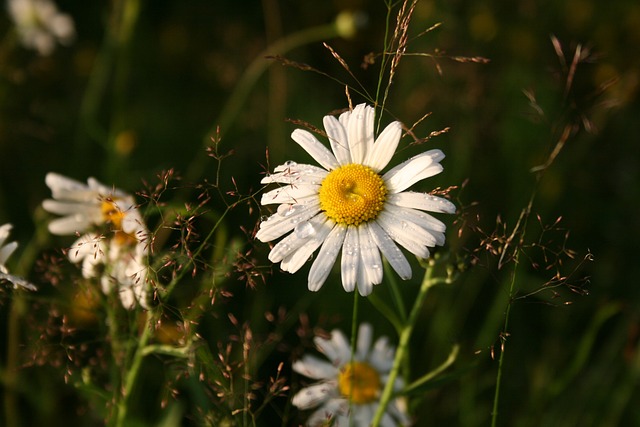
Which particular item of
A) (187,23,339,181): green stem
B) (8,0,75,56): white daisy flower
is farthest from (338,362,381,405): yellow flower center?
(8,0,75,56): white daisy flower

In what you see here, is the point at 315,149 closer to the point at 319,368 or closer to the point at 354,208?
the point at 354,208

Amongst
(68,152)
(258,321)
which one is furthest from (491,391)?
(68,152)

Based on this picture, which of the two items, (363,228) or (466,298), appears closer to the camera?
(363,228)

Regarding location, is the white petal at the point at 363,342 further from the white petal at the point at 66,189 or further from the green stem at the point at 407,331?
the white petal at the point at 66,189

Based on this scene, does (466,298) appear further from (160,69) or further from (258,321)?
(160,69)

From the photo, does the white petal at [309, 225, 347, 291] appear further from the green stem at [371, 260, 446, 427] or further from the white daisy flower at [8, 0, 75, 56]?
the white daisy flower at [8, 0, 75, 56]
